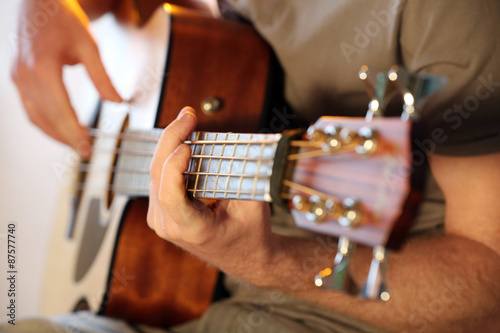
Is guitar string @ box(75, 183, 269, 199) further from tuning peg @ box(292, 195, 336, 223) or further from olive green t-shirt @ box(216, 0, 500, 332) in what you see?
olive green t-shirt @ box(216, 0, 500, 332)

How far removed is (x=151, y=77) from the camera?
77 centimetres

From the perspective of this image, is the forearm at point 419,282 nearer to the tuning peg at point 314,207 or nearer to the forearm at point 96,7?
the tuning peg at point 314,207

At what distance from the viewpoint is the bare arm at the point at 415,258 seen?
1.77 feet

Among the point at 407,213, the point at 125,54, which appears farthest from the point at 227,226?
the point at 125,54


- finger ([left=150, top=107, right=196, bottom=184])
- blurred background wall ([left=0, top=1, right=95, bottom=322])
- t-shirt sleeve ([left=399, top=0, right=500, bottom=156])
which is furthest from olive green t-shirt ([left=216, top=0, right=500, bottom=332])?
blurred background wall ([left=0, top=1, right=95, bottom=322])

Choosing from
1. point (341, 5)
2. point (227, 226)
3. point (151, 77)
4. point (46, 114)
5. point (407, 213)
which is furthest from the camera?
point (46, 114)

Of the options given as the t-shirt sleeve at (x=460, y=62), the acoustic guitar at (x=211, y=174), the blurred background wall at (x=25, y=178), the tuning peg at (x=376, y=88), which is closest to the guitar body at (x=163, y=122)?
the acoustic guitar at (x=211, y=174)

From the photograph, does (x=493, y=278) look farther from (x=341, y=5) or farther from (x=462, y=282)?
(x=341, y=5)

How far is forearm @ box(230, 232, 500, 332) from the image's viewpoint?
576mm

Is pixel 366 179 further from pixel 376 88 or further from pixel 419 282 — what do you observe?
pixel 419 282

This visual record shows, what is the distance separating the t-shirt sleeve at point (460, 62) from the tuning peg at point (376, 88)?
22 cm

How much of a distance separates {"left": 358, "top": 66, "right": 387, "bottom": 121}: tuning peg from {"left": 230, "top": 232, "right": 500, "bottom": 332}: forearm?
269 mm

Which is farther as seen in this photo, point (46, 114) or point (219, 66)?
point (46, 114)

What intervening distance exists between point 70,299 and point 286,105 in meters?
0.51
